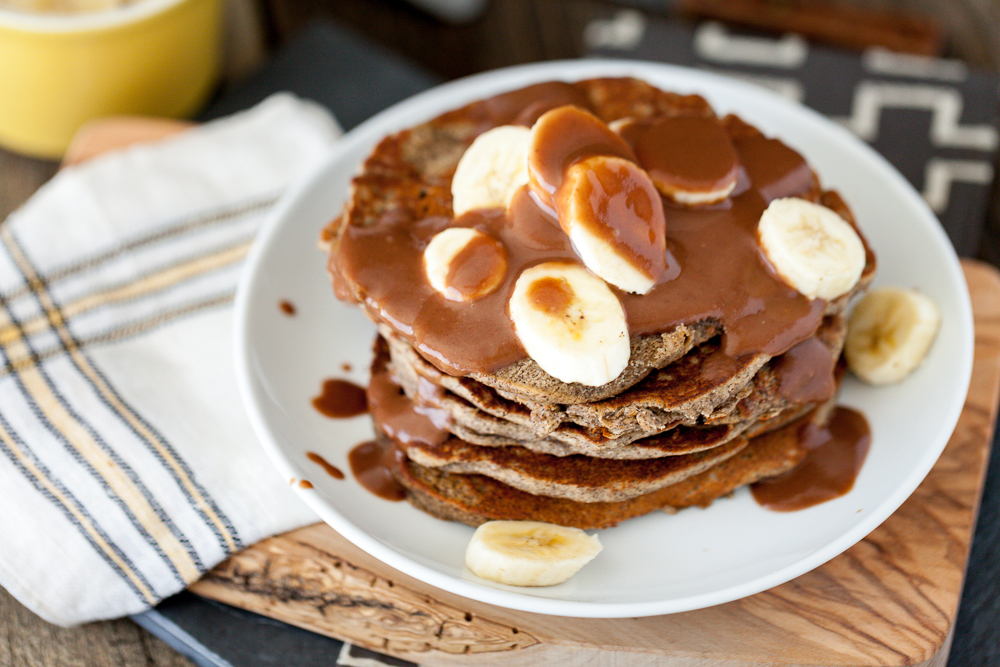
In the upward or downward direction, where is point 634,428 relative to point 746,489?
upward

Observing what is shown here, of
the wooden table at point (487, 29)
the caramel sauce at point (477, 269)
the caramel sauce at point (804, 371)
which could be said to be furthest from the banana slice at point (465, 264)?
the wooden table at point (487, 29)

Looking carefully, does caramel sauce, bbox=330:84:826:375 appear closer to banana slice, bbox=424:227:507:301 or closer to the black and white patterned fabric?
banana slice, bbox=424:227:507:301

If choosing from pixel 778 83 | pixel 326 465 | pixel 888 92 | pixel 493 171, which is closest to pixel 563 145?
pixel 493 171

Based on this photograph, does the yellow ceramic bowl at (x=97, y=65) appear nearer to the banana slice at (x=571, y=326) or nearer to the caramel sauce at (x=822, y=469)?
the banana slice at (x=571, y=326)

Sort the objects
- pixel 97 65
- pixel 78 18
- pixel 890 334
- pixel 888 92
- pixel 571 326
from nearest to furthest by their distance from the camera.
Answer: pixel 571 326 < pixel 890 334 < pixel 78 18 < pixel 97 65 < pixel 888 92

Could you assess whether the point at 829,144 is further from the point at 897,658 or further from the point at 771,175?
the point at 897,658

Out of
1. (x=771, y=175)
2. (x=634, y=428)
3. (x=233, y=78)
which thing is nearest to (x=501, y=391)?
(x=634, y=428)

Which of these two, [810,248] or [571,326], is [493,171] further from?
[810,248]
